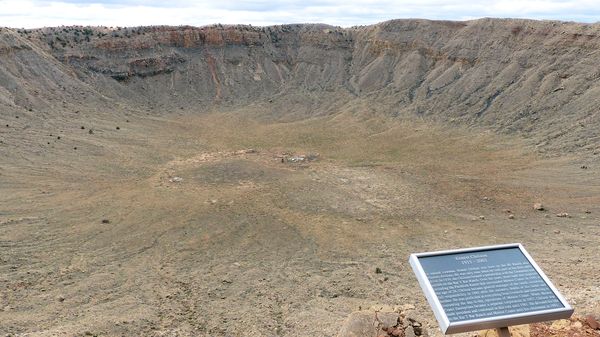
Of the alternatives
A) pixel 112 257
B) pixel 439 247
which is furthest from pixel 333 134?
pixel 112 257

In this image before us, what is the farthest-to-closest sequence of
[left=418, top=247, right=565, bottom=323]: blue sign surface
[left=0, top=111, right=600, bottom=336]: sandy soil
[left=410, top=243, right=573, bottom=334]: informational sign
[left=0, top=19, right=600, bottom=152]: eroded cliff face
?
1. [left=0, top=19, right=600, bottom=152]: eroded cliff face
2. [left=0, top=111, right=600, bottom=336]: sandy soil
3. [left=418, top=247, right=565, bottom=323]: blue sign surface
4. [left=410, top=243, right=573, bottom=334]: informational sign

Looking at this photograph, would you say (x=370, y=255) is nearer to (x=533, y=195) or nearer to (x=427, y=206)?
(x=427, y=206)

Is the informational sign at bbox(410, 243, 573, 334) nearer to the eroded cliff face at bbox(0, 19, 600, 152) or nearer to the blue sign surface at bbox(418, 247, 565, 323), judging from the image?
the blue sign surface at bbox(418, 247, 565, 323)

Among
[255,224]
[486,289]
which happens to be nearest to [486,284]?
[486,289]

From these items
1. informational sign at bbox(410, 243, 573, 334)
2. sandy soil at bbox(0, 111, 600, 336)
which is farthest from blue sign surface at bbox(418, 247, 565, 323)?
sandy soil at bbox(0, 111, 600, 336)

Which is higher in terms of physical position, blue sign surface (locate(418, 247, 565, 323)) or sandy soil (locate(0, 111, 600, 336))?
blue sign surface (locate(418, 247, 565, 323))

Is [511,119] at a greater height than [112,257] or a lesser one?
greater

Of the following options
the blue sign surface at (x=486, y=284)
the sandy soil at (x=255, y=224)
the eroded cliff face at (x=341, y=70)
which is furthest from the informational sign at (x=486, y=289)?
the eroded cliff face at (x=341, y=70)
